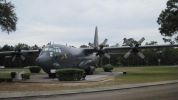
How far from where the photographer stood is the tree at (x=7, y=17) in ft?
120

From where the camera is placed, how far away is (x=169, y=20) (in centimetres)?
6994

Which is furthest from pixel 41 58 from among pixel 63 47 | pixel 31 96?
pixel 31 96

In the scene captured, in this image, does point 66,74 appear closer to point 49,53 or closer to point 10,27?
point 49,53

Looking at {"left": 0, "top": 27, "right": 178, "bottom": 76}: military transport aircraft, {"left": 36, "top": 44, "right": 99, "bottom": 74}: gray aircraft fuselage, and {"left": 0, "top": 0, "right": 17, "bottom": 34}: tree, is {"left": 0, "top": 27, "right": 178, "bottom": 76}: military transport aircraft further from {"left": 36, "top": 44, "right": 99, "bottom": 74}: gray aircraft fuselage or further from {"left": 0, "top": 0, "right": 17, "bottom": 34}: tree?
{"left": 0, "top": 0, "right": 17, "bottom": 34}: tree

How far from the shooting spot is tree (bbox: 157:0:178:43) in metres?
69.1

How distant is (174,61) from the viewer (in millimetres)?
130250

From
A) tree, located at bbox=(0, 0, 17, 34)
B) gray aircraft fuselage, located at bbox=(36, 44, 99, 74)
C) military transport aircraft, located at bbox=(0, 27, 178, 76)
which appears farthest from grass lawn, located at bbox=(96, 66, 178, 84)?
tree, located at bbox=(0, 0, 17, 34)

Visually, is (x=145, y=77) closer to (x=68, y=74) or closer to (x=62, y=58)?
(x=62, y=58)

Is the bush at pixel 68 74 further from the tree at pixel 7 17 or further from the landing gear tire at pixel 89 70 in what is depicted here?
the landing gear tire at pixel 89 70

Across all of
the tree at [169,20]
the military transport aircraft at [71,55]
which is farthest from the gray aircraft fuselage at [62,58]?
the tree at [169,20]

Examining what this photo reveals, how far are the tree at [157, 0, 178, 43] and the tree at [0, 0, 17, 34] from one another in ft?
126

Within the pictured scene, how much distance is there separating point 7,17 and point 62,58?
765cm

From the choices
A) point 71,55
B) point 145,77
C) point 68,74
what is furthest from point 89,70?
point 68,74

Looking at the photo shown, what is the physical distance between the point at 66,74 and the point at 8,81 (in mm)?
5297
